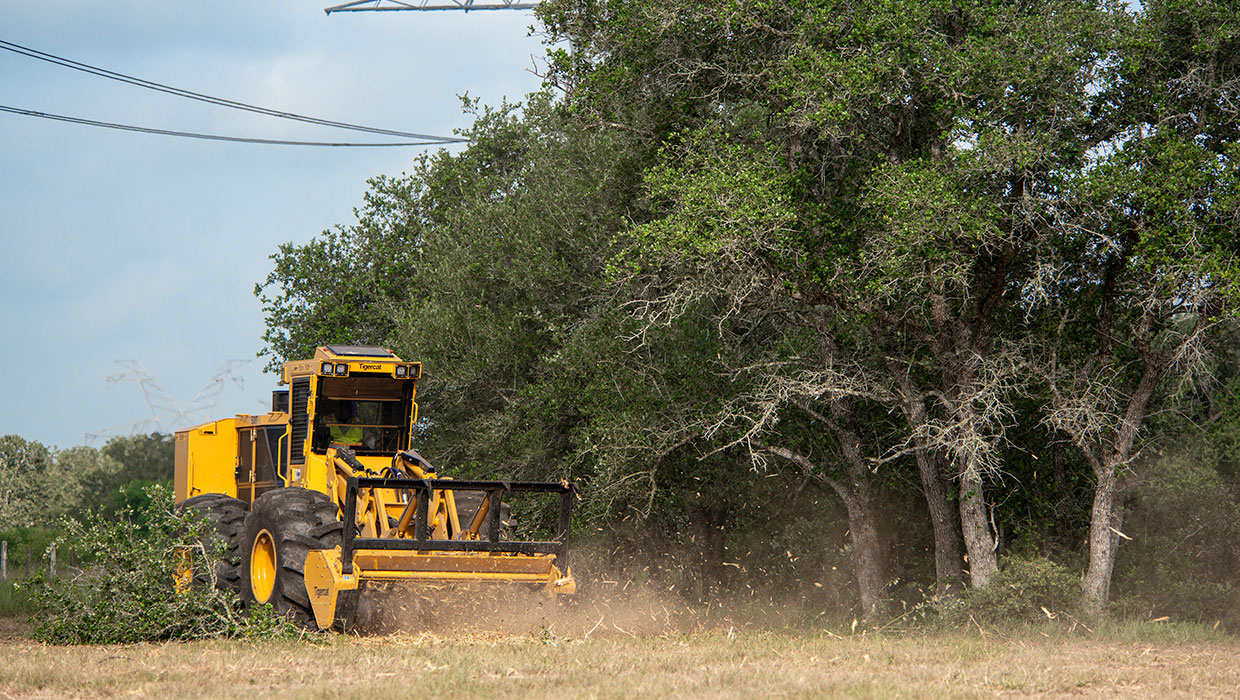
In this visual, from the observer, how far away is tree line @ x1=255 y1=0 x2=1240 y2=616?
15.0 metres

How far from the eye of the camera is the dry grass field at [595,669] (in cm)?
868

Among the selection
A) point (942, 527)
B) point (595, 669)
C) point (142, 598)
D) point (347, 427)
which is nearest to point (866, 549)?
point (942, 527)

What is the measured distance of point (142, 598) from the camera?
12133 mm

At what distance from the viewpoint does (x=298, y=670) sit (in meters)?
9.35

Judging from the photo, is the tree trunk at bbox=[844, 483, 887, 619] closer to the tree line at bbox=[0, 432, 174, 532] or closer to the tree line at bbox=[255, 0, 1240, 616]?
the tree line at bbox=[255, 0, 1240, 616]

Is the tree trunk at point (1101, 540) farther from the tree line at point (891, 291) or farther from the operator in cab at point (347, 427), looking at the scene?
the operator in cab at point (347, 427)

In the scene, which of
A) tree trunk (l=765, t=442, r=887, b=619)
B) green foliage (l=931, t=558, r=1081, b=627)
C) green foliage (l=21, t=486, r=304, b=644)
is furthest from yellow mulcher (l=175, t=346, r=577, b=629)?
green foliage (l=931, t=558, r=1081, b=627)

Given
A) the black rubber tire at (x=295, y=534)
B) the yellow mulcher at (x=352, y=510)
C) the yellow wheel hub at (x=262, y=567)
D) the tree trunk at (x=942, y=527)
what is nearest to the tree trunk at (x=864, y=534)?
the tree trunk at (x=942, y=527)

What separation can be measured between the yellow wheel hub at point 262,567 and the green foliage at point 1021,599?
28.6 ft

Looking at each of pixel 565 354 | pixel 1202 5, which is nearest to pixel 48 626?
pixel 565 354

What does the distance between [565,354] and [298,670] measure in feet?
35.2

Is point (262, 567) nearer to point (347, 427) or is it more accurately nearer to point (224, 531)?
point (224, 531)

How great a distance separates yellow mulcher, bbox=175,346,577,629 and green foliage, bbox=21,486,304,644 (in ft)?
1.29

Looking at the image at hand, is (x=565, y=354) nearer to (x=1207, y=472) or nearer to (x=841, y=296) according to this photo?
(x=841, y=296)
